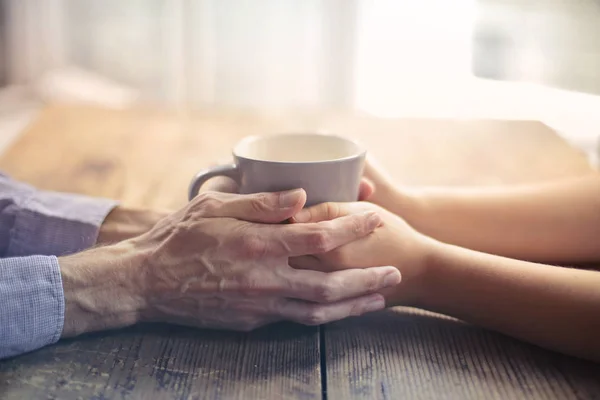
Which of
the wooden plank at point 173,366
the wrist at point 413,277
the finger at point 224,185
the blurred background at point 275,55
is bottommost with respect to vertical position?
the wooden plank at point 173,366

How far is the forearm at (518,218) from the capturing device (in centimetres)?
77

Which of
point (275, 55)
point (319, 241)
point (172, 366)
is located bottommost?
point (172, 366)

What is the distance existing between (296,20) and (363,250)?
171 cm

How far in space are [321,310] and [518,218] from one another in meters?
0.34

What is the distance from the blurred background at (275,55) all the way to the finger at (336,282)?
1.44 m

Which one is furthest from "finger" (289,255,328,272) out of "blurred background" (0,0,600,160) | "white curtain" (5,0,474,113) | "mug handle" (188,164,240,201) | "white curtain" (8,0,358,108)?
"white curtain" (8,0,358,108)

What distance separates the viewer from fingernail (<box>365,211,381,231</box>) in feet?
2.08

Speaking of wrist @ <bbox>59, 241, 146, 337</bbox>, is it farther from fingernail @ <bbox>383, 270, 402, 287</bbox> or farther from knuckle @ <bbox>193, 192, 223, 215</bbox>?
fingernail @ <bbox>383, 270, 402, 287</bbox>

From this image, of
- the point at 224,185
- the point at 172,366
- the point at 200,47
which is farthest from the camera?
the point at 200,47

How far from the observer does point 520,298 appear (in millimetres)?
614

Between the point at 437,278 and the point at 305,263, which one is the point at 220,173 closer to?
the point at 305,263

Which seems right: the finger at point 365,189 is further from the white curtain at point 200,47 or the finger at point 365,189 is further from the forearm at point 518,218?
the white curtain at point 200,47

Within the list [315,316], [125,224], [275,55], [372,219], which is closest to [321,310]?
[315,316]

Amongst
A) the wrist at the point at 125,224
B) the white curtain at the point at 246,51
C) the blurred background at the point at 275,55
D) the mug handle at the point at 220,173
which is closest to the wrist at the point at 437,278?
the mug handle at the point at 220,173
